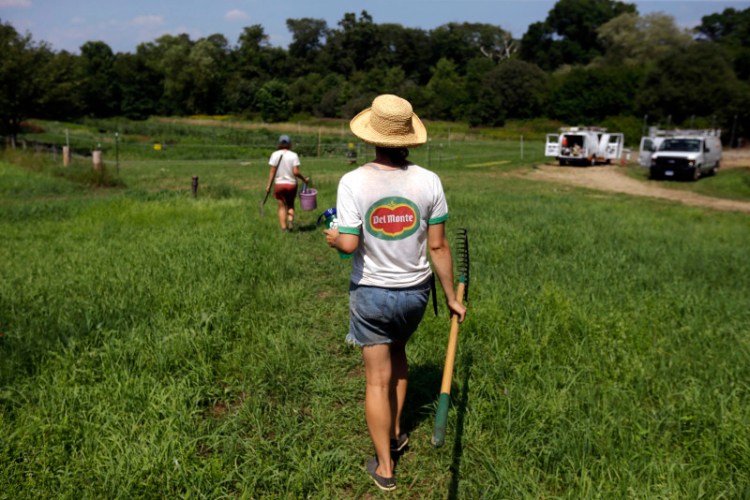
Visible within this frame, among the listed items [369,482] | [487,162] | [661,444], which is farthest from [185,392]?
[487,162]

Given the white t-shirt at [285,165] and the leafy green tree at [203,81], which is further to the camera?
the leafy green tree at [203,81]

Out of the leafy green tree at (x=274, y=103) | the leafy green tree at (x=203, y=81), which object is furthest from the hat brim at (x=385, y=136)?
the leafy green tree at (x=203, y=81)

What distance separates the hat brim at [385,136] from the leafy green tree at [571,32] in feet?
317

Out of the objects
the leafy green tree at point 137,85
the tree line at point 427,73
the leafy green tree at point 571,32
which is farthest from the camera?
the leafy green tree at point 571,32

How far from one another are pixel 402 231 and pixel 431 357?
73.7 inches

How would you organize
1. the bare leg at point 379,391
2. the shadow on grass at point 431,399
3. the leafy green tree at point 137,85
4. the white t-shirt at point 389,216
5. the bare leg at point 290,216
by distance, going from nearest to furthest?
1. the white t-shirt at point 389,216
2. the bare leg at point 379,391
3. the shadow on grass at point 431,399
4. the bare leg at point 290,216
5. the leafy green tree at point 137,85

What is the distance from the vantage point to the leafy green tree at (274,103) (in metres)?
71.2

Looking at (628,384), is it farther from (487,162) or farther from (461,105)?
(461,105)

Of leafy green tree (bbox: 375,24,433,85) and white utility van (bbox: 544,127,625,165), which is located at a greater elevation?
leafy green tree (bbox: 375,24,433,85)

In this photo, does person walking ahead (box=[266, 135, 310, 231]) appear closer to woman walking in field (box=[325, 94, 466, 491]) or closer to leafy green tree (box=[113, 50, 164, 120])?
woman walking in field (box=[325, 94, 466, 491])

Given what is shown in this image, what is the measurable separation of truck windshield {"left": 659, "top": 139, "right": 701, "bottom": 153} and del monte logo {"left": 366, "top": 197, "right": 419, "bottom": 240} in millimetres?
23665

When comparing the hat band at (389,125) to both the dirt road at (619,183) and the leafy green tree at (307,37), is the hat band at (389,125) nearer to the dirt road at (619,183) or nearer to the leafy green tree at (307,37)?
the dirt road at (619,183)

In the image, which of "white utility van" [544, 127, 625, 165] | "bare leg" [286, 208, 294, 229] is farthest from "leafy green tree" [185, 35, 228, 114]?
"bare leg" [286, 208, 294, 229]

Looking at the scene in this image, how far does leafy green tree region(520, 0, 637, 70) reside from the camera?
90.1 m
